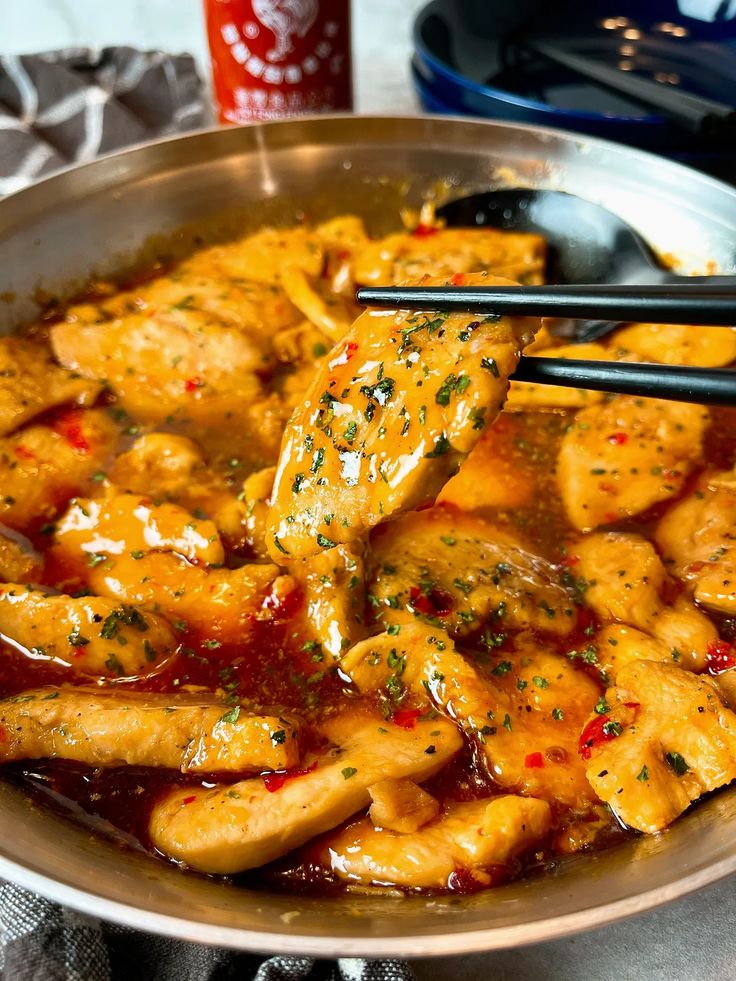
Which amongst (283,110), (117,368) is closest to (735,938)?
(117,368)

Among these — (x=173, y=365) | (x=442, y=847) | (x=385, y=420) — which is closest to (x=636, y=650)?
(x=442, y=847)

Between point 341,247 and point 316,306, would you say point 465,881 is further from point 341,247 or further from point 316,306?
point 341,247

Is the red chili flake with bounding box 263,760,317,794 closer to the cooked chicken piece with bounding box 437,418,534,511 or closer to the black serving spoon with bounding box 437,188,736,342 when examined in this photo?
the cooked chicken piece with bounding box 437,418,534,511

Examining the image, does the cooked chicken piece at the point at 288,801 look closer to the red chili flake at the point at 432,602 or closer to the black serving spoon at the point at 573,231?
the red chili flake at the point at 432,602

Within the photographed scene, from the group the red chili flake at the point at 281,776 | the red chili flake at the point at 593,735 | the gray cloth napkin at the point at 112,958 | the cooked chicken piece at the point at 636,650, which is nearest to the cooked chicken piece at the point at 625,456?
the cooked chicken piece at the point at 636,650

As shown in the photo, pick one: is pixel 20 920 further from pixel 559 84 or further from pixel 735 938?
pixel 559 84

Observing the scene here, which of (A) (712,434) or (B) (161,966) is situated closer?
(B) (161,966)
